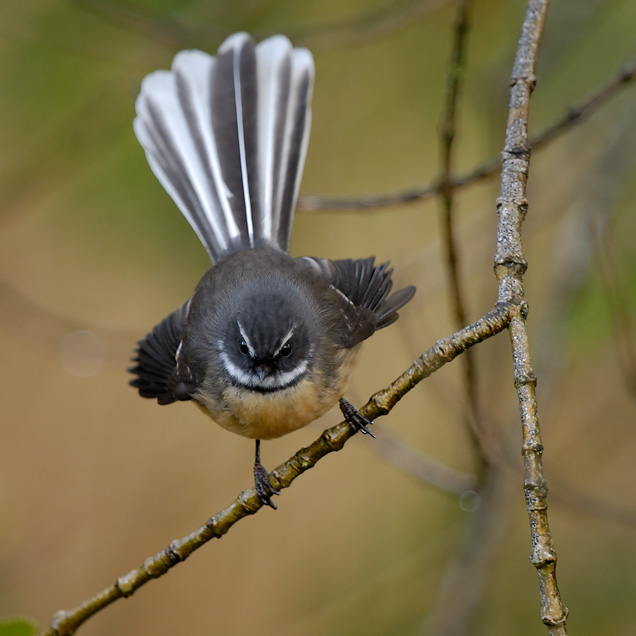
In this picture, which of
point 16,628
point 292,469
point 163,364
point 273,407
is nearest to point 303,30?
point 163,364

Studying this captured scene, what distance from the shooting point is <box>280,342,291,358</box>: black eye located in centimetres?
319

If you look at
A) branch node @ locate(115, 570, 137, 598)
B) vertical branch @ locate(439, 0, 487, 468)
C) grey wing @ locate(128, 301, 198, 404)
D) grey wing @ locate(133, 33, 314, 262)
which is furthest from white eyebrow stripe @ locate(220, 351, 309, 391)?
branch node @ locate(115, 570, 137, 598)

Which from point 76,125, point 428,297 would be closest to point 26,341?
point 76,125

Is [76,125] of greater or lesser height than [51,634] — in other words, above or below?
above

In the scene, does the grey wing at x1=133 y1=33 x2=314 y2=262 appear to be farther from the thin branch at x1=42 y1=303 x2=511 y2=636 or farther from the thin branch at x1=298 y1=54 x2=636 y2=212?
the thin branch at x1=42 y1=303 x2=511 y2=636

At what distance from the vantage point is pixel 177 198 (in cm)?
376

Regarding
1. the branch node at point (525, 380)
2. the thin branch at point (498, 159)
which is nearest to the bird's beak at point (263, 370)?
the thin branch at point (498, 159)

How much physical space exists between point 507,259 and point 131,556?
3.95 meters

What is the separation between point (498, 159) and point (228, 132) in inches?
51.6

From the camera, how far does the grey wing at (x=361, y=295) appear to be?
3361 millimetres

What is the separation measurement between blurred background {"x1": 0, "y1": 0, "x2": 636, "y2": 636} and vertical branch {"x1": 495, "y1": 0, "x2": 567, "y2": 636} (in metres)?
1.66

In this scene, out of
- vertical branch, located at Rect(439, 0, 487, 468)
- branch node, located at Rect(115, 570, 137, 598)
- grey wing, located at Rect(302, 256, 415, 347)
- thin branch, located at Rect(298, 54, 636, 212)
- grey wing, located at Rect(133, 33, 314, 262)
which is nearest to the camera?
branch node, located at Rect(115, 570, 137, 598)

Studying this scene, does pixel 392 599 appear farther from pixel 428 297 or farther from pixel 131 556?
pixel 428 297

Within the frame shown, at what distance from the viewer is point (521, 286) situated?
198 centimetres
